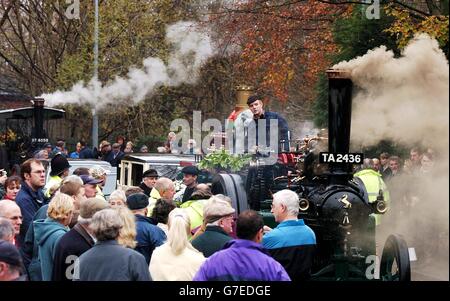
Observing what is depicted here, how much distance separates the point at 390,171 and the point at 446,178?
10.5 m


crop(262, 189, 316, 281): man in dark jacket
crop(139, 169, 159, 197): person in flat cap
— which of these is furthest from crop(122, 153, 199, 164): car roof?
crop(262, 189, 316, 281): man in dark jacket

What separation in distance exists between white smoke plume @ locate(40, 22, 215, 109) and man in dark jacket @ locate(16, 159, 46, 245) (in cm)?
2053

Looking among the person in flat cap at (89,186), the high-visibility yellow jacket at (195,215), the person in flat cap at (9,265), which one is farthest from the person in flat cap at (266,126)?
the person in flat cap at (9,265)

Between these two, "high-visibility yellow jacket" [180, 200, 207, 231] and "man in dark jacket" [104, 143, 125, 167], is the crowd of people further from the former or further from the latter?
"man in dark jacket" [104, 143, 125, 167]

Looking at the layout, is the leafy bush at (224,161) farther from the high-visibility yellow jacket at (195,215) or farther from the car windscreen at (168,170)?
the car windscreen at (168,170)

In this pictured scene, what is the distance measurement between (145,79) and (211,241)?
2465 cm

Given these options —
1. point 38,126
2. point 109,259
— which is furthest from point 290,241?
point 38,126

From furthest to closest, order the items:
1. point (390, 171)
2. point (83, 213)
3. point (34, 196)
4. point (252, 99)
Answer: point (390, 171)
point (252, 99)
point (34, 196)
point (83, 213)

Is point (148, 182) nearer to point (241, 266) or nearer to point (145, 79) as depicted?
point (241, 266)

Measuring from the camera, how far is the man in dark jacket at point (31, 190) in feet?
33.3

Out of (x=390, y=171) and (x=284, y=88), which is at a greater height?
(x=284, y=88)

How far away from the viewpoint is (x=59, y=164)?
12328 mm

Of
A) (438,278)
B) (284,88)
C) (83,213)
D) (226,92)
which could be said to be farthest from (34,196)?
(226,92)
